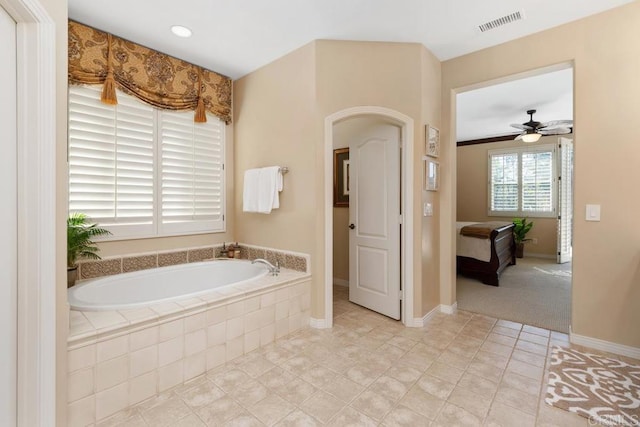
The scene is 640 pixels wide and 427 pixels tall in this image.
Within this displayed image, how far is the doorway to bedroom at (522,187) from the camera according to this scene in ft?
11.3

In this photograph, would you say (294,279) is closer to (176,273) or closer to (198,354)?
(198,354)

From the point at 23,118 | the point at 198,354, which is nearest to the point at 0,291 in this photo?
the point at 23,118

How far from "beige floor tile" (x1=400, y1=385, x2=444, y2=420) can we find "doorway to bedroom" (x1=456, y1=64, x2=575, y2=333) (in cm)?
168

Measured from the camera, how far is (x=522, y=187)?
6391 millimetres

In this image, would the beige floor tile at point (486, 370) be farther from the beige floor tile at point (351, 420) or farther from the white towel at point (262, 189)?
the white towel at point (262, 189)

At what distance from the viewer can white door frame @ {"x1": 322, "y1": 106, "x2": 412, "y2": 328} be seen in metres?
2.72

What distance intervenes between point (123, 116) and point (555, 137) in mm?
7214

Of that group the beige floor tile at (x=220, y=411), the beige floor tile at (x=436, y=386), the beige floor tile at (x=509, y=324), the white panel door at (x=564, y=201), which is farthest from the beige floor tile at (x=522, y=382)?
the white panel door at (x=564, y=201)

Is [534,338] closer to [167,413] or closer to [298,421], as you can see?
[298,421]

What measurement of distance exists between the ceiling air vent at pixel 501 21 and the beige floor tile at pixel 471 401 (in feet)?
9.01

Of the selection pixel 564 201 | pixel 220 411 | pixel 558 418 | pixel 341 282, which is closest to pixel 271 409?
pixel 220 411

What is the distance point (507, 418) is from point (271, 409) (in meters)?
1.27

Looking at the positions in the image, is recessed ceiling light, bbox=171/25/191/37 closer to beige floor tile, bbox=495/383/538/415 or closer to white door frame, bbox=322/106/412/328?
white door frame, bbox=322/106/412/328

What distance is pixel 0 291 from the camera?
1.25m
